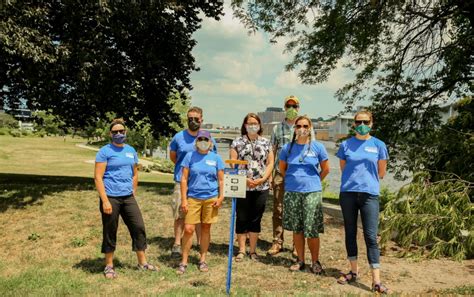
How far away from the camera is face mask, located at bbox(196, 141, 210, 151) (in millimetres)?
5211

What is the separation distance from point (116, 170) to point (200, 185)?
1.05 m

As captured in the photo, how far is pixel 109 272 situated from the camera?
518 cm

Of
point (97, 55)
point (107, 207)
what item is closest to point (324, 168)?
point (107, 207)

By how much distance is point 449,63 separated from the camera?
1136cm

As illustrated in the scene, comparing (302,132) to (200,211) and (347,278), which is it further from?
(347,278)

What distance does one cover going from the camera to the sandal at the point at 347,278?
16.6 feet

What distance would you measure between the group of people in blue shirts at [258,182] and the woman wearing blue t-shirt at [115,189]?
0.04 ft

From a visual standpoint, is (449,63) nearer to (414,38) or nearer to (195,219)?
(414,38)

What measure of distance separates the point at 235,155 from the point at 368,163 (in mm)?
1786

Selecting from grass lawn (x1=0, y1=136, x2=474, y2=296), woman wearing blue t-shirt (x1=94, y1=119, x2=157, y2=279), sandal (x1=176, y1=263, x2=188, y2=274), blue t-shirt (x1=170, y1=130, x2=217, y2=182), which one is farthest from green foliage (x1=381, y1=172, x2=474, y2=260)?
woman wearing blue t-shirt (x1=94, y1=119, x2=157, y2=279)

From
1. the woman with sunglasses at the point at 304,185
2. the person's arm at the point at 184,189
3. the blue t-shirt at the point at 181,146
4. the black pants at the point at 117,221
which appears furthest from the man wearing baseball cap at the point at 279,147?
the black pants at the point at 117,221

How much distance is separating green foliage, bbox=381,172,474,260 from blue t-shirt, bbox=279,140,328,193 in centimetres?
232

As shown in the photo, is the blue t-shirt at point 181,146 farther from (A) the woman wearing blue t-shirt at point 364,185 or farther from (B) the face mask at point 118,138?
(A) the woman wearing blue t-shirt at point 364,185

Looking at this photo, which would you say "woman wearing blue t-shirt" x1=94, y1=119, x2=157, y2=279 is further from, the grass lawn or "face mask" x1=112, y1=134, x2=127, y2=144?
the grass lawn
